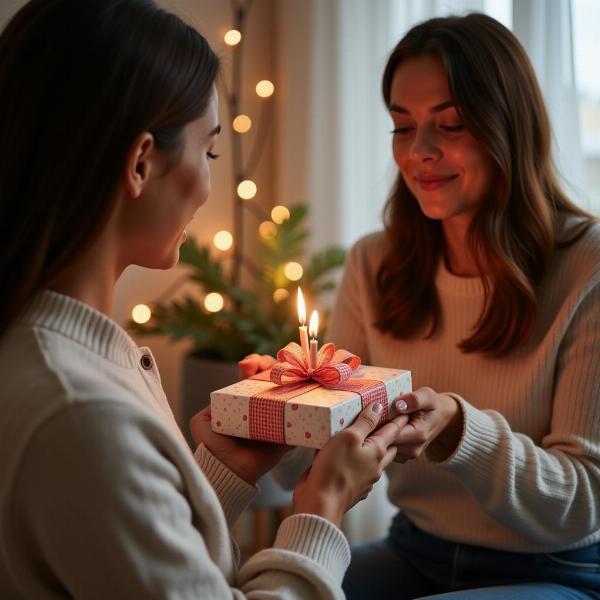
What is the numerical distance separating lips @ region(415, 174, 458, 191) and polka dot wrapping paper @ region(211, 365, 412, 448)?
496 millimetres

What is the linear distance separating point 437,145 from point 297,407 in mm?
713

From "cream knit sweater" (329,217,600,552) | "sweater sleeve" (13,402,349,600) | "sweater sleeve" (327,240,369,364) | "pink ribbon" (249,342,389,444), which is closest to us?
"sweater sleeve" (13,402,349,600)

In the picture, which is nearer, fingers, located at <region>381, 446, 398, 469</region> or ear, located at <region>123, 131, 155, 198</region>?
ear, located at <region>123, 131, 155, 198</region>

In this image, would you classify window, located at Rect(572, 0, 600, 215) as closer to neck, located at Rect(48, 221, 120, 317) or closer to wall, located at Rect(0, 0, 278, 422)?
wall, located at Rect(0, 0, 278, 422)

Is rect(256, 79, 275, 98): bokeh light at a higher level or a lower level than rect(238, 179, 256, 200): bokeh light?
higher

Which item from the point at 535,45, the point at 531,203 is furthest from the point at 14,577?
the point at 535,45

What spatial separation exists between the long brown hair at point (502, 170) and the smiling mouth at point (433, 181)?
102 mm

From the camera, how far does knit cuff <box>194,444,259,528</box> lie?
1.22 metres

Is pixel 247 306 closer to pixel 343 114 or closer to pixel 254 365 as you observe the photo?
pixel 343 114

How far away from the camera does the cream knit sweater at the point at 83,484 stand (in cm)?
78

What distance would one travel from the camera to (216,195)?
9.62ft

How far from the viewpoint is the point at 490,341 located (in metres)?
1.55

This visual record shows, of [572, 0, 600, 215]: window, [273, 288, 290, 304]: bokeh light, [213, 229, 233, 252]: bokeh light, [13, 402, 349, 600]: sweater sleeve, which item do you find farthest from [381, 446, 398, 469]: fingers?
[213, 229, 233, 252]: bokeh light

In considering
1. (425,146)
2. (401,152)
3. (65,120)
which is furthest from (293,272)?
(65,120)
